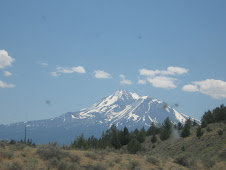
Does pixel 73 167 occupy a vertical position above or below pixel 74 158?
below

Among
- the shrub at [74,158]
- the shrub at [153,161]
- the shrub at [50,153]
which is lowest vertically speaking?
the shrub at [153,161]

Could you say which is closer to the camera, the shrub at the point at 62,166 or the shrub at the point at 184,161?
the shrub at the point at 62,166

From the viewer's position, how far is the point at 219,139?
54031mm

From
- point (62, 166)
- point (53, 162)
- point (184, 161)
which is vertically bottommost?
point (184, 161)

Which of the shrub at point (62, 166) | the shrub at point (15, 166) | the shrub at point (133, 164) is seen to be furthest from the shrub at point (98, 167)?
the shrub at point (15, 166)

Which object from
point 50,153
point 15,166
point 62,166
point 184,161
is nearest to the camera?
point 15,166

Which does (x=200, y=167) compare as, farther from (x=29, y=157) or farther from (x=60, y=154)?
(x=29, y=157)

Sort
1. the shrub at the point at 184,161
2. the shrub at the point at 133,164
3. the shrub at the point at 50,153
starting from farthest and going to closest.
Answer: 1. the shrub at the point at 184,161
2. the shrub at the point at 133,164
3. the shrub at the point at 50,153

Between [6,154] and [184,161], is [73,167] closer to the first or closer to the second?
[6,154]

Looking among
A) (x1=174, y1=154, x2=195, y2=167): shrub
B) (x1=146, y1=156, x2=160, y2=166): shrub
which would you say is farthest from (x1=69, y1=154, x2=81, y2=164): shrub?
(x1=174, y1=154, x2=195, y2=167): shrub

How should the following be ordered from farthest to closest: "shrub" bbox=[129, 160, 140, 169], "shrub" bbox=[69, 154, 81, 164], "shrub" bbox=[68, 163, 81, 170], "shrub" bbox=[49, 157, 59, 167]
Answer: "shrub" bbox=[129, 160, 140, 169]
"shrub" bbox=[69, 154, 81, 164]
"shrub" bbox=[49, 157, 59, 167]
"shrub" bbox=[68, 163, 81, 170]

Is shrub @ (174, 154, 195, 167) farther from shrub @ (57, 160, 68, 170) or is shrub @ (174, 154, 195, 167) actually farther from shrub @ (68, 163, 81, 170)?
shrub @ (57, 160, 68, 170)

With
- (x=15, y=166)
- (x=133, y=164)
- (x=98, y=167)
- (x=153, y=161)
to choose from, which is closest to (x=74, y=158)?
(x=98, y=167)

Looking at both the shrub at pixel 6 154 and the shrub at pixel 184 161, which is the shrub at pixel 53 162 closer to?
the shrub at pixel 6 154
